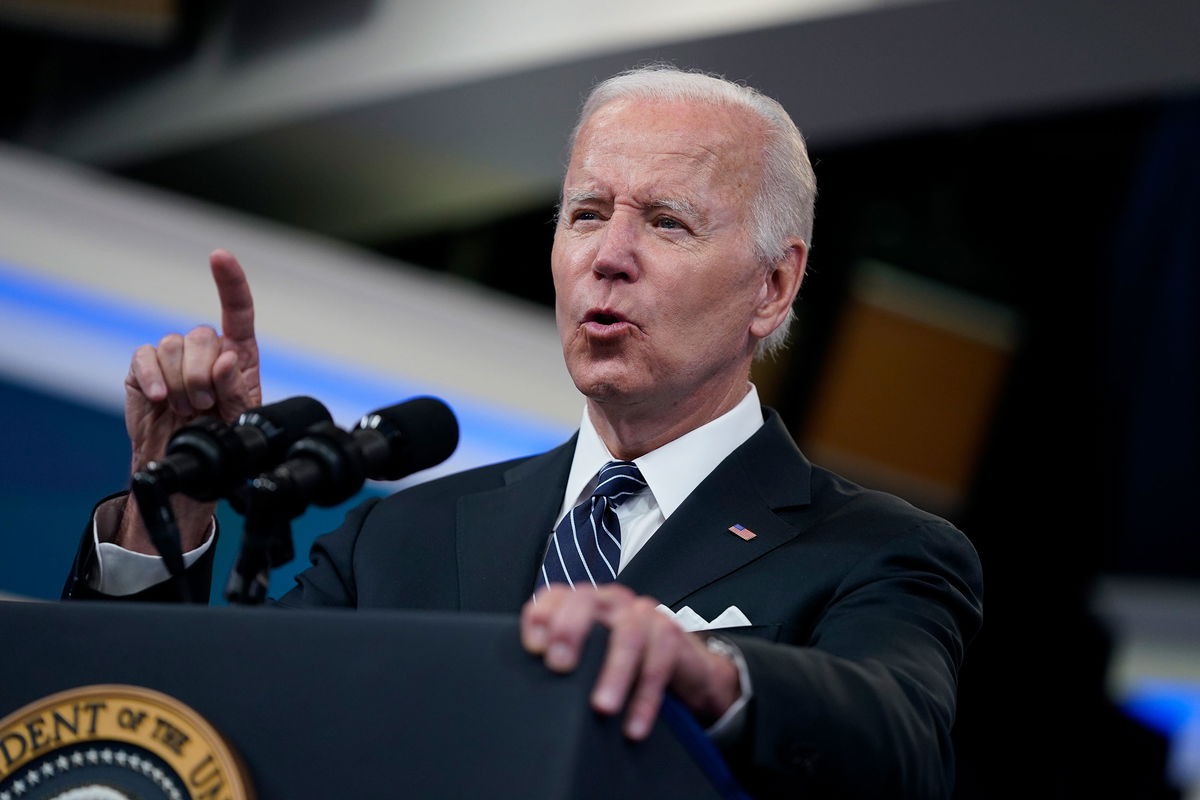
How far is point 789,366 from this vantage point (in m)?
6.09

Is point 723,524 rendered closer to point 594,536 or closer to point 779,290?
point 594,536

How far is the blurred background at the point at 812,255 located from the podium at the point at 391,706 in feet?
4.43

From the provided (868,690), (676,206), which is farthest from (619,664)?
(676,206)

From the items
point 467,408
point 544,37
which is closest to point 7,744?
point 467,408

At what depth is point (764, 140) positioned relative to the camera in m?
1.79

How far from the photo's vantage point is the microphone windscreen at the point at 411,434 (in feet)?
4.21

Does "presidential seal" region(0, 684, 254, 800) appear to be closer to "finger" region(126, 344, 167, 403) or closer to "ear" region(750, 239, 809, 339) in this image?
"finger" region(126, 344, 167, 403)

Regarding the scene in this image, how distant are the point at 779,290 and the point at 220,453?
89 centimetres

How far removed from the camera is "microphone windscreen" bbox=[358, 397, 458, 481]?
1282 millimetres

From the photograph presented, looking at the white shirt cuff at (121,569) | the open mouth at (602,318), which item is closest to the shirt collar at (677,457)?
the open mouth at (602,318)

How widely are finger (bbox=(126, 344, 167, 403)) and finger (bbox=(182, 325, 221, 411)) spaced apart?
28mm

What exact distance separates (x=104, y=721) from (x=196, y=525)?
0.57 m

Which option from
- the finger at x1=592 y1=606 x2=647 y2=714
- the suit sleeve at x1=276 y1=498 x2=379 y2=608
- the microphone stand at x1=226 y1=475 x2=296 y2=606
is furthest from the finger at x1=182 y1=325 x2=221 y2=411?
the finger at x1=592 y1=606 x2=647 y2=714

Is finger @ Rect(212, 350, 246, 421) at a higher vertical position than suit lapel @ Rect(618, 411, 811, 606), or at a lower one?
higher
